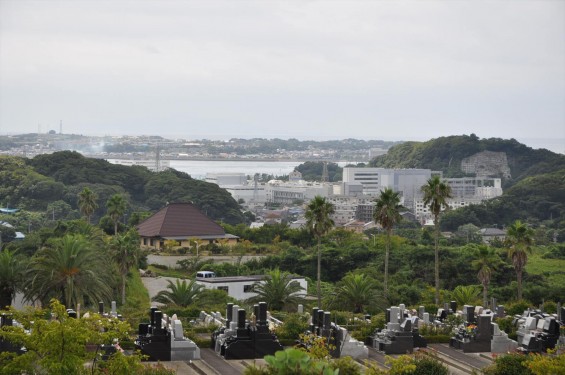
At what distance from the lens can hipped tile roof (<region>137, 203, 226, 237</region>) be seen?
77.8 metres

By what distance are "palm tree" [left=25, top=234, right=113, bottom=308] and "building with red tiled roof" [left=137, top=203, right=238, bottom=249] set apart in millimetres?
38294

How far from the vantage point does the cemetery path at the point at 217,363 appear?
96.5ft

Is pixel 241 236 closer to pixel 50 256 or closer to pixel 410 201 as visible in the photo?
pixel 50 256

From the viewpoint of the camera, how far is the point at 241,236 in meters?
80.2

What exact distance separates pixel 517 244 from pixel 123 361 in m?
29.5

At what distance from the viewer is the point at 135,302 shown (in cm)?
4553

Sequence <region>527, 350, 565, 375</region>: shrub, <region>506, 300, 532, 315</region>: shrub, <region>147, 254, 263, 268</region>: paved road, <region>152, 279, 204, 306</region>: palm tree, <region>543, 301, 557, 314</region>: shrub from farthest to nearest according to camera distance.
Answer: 1. <region>147, 254, 263, 268</region>: paved road
2. <region>543, 301, 557, 314</region>: shrub
3. <region>152, 279, 204, 306</region>: palm tree
4. <region>506, 300, 532, 315</region>: shrub
5. <region>527, 350, 565, 375</region>: shrub

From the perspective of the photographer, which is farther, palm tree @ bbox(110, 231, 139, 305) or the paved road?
the paved road

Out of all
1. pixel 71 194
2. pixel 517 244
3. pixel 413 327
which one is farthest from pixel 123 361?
pixel 71 194

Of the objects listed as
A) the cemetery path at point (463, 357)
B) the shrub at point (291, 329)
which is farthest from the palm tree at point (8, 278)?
the cemetery path at point (463, 357)

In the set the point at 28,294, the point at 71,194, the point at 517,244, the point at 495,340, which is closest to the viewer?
the point at 495,340

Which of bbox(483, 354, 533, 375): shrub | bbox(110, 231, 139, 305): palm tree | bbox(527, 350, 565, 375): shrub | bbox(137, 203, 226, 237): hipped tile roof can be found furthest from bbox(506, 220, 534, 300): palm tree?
bbox(137, 203, 226, 237): hipped tile roof

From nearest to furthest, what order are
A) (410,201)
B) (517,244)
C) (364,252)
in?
1. (517,244)
2. (364,252)
3. (410,201)

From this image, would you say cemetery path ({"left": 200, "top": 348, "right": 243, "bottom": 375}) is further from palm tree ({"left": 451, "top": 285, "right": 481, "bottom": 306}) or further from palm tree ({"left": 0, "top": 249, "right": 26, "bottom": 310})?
palm tree ({"left": 451, "top": 285, "right": 481, "bottom": 306})
